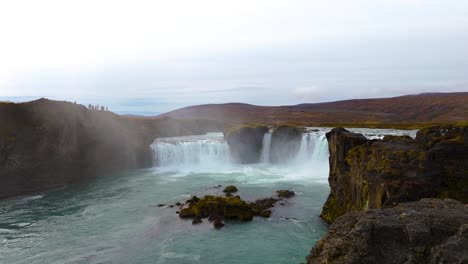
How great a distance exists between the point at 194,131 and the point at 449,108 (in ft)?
391

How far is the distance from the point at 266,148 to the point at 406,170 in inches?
1859

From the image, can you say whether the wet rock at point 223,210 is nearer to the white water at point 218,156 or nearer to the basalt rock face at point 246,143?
the white water at point 218,156

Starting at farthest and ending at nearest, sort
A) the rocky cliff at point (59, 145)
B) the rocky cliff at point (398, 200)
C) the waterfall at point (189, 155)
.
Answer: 1. the waterfall at point (189, 155)
2. the rocky cliff at point (59, 145)
3. the rocky cliff at point (398, 200)

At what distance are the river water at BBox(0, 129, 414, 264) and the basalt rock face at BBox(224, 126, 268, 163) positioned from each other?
11470 millimetres

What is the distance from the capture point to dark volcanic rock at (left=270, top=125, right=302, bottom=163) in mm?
60312

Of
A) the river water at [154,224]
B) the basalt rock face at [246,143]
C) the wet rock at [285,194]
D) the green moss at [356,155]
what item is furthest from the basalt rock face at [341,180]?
the basalt rock face at [246,143]

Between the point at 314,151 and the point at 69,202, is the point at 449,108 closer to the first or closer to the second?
the point at 314,151

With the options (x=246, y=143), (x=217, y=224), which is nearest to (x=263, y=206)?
(x=217, y=224)

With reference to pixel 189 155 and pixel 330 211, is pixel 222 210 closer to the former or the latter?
pixel 330 211

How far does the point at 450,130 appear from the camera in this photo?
68.7 ft

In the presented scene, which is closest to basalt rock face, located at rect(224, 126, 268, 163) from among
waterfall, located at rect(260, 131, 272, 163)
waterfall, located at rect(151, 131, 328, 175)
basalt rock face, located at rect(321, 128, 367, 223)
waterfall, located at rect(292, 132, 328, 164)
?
waterfall, located at rect(260, 131, 272, 163)

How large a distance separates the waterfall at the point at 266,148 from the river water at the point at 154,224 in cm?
1153

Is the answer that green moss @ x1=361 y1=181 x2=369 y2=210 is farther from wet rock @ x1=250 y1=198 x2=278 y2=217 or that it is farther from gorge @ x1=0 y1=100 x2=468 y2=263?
wet rock @ x1=250 y1=198 x2=278 y2=217

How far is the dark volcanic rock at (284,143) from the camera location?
198 ft
